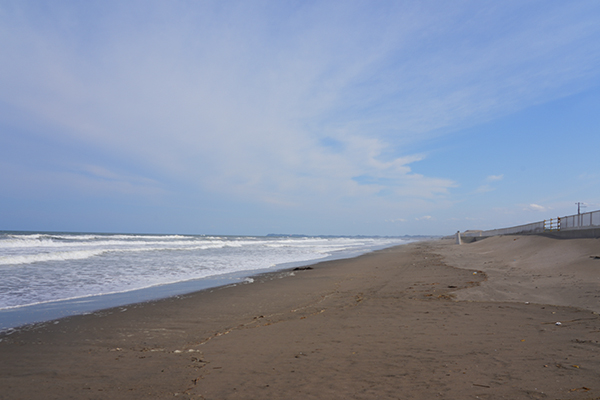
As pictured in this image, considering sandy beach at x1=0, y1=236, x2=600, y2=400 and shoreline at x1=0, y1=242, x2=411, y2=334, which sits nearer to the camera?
sandy beach at x1=0, y1=236, x2=600, y2=400

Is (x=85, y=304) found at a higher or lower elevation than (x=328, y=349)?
lower

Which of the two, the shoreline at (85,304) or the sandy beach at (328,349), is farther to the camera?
the shoreline at (85,304)

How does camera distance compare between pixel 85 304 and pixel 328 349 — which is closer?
pixel 328 349

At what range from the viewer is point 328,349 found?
4801 mm

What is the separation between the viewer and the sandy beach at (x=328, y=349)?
3.59 m

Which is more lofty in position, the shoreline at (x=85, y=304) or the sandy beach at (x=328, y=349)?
the sandy beach at (x=328, y=349)

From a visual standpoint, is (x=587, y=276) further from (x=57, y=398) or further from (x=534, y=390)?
(x=57, y=398)

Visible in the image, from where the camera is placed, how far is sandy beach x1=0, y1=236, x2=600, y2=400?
359cm

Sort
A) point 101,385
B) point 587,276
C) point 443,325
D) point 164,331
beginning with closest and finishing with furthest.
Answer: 1. point 101,385
2. point 443,325
3. point 164,331
4. point 587,276

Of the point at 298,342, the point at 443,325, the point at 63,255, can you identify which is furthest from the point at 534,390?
the point at 63,255

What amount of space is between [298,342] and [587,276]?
30.6ft

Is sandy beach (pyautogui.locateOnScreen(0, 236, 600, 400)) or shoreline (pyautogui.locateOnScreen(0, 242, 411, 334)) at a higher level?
sandy beach (pyautogui.locateOnScreen(0, 236, 600, 400))

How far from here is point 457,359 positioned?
4.20m

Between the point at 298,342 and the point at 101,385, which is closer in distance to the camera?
the point at 101,385
